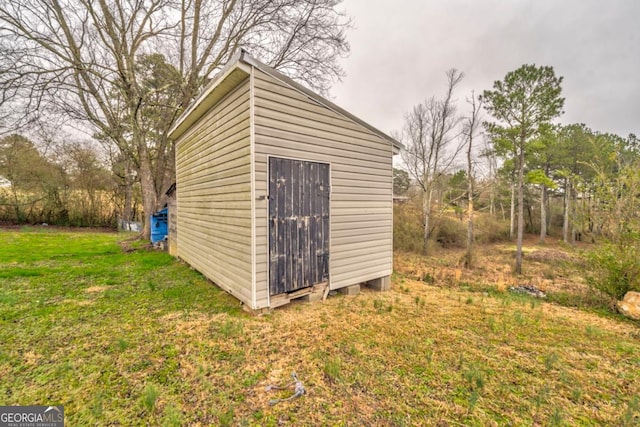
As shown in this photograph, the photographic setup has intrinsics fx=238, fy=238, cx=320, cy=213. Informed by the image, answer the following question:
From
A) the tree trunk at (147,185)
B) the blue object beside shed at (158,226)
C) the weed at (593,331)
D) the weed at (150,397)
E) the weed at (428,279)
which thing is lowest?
the weed at (428,279)

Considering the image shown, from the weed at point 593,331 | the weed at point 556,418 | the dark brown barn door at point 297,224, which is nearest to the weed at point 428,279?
the weed at point 593,331

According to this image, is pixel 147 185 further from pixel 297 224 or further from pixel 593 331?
pixel 593 331

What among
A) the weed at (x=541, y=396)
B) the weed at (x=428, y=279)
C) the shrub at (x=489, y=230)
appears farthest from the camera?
the shrub at (x=489, y=230)

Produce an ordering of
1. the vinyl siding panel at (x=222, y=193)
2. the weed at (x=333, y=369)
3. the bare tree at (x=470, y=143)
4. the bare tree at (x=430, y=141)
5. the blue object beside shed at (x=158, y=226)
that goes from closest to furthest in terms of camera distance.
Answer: the weed at (x=333, y=369), the vinyl siding panel at (x=222, y=193), the blue object beside shed at (x=158, y=226), the bare tree at (x=470, y=143), the bare tree at (x=430, y=141)

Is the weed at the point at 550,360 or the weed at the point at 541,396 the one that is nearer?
the weed at the point at 541,396

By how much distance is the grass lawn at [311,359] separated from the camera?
1.93 m

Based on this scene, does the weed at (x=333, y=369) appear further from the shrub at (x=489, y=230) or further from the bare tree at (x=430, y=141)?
the shrub at (x=489, y=230)

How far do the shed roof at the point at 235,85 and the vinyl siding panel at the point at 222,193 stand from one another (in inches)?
4.3

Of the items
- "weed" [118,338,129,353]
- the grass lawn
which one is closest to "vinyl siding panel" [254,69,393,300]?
the grass lawn

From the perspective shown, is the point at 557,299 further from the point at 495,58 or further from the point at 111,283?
the point at 495,58

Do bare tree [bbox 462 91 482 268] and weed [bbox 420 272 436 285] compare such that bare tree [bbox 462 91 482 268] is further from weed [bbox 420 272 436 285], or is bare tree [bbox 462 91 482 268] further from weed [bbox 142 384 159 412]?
weed [bbox 142 384 159 412]

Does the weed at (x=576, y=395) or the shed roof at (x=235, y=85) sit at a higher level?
the shed roof at (x=235, y=85)

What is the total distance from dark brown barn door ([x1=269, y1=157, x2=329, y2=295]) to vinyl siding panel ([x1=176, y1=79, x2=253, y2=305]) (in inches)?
15.2

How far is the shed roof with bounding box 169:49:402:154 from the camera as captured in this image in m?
3.24
